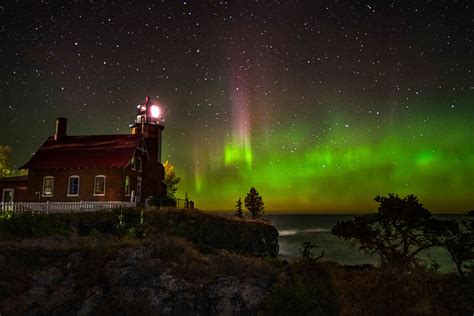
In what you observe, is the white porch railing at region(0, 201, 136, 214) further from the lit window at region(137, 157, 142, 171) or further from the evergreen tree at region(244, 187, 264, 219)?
the evergreen tree at region(244, 187, 264, 219)

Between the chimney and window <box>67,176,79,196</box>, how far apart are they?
272 inches

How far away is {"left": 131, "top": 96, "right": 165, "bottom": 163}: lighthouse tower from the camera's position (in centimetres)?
4850

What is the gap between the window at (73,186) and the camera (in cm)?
3838

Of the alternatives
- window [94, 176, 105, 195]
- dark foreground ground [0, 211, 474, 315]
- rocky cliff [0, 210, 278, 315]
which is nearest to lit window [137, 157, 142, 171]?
window [94, 176, 105, 195]

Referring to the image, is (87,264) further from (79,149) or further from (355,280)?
(79,149)

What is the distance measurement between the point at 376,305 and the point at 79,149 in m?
35.7

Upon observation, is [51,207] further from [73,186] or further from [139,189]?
[139,189]

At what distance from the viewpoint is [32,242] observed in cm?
2027

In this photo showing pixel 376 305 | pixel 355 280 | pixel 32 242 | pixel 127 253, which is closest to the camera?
pixel 376 305

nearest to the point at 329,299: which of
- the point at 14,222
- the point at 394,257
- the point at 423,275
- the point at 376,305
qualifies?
the point at 376,305

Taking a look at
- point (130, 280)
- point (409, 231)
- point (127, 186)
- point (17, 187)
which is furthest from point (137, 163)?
point (409, 231)

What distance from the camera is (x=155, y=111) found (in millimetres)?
50750

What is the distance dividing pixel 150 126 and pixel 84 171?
41.1ft

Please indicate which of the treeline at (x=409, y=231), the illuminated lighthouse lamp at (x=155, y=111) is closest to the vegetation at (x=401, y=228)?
the treeline at (x=409, y=231)
